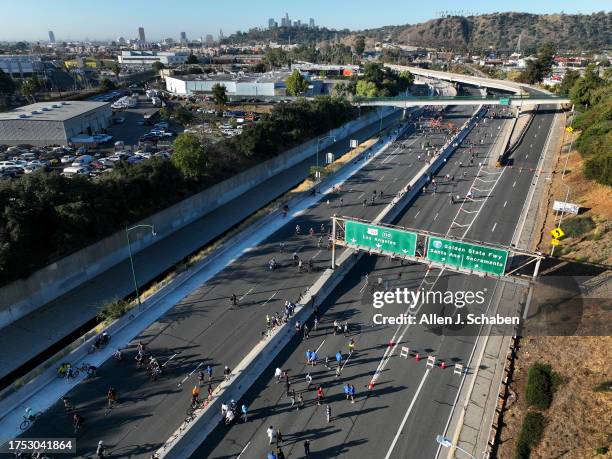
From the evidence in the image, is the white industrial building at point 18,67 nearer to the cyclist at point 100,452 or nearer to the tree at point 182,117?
the tree at point 182,117

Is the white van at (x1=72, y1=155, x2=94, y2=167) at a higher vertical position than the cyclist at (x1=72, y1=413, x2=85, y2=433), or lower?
higher

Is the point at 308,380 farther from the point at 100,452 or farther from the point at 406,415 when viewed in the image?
the point at 100,452

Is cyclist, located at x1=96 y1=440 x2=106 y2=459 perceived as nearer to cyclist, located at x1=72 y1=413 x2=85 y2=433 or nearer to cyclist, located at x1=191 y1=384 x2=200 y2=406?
cyclist, located at x1=72 y1=413 x2=85 y2=433

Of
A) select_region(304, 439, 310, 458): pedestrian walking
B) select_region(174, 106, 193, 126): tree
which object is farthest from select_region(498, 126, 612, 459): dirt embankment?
select_region(174, 106, 193, 126): tree

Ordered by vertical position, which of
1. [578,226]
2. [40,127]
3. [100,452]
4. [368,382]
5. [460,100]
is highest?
[460,100]

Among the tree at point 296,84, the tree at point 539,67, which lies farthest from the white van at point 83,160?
the tree at point 539,67

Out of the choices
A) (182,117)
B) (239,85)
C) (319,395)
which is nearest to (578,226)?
(319,395)

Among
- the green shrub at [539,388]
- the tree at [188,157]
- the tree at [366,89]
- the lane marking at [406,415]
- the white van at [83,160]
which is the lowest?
the lane marking at [406,415]
